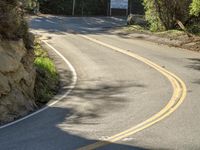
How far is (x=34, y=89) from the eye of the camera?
15625mm

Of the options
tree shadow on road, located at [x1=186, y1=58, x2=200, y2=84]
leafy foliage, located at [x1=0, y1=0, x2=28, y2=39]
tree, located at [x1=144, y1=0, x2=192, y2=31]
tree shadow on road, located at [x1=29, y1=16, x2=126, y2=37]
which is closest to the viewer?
leafy foliage, located at [x1=0, y1=0, x2=28, y2=39]

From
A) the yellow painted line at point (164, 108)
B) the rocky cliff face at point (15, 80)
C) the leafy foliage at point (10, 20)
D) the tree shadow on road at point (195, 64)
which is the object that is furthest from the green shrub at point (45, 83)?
the tree shadow on road at point (195, 64)

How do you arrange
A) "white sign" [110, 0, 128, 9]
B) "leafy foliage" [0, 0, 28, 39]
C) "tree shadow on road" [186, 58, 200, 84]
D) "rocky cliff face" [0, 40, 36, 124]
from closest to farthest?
"rocky cliff face" [0, 40, 36, 124]
"leafy foliage" [0, 0, 28, 39]
"tree shadow on road" [186, 58, 200, 84]
"white sign" [110, 0, 128, 9]

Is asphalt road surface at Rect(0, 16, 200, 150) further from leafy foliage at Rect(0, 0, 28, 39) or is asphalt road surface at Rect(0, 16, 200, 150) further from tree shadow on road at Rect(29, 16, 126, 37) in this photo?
tree shadow on road at Rect(29, 16, 126, 37)

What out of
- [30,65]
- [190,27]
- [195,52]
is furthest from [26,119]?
[190,27]

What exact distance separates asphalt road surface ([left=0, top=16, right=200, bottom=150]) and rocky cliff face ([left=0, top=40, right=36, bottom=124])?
71cm

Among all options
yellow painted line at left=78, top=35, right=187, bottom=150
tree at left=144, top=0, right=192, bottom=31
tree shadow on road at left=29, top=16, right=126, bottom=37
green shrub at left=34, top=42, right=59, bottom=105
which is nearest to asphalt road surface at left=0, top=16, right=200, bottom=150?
yellow painted line at left=78, top=35, right=187, bottom=150

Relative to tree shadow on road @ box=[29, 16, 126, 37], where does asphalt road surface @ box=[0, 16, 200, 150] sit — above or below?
above

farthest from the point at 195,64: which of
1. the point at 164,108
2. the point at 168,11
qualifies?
the point at 168,11

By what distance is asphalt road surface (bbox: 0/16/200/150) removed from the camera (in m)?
9.53

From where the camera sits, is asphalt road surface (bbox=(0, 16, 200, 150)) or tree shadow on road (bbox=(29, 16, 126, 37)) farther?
tree shadow on road (bbox=(29, 16, 126, 37))

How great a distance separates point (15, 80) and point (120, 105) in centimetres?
294

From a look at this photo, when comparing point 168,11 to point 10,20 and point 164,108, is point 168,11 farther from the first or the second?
point 164,108

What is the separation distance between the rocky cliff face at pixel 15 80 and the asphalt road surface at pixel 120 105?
2.31 ft
